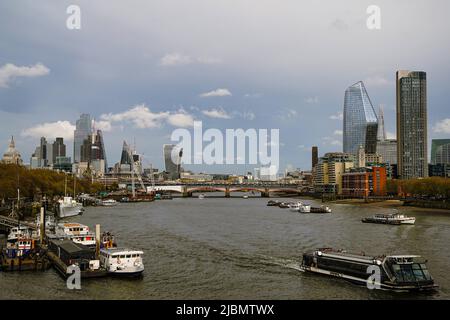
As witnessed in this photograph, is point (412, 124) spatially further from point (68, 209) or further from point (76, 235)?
point (76, 235)

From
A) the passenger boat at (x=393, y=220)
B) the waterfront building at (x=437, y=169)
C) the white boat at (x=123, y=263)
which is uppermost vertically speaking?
the waterfront building at (x=437, y=169)

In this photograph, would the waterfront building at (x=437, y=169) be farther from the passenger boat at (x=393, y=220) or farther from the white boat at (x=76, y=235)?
the white boat at (x=76, y=235)

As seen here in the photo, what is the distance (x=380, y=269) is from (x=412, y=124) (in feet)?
548

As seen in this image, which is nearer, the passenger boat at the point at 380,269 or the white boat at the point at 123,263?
the passenger boat at the point at 380,269

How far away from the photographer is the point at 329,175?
5635 inches

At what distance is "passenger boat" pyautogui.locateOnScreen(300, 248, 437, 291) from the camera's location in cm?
1939

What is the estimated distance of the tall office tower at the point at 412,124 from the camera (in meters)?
170

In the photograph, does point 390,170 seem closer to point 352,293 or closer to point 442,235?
point 442,235

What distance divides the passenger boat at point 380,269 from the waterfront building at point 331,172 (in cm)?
10963

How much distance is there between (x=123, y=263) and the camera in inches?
882

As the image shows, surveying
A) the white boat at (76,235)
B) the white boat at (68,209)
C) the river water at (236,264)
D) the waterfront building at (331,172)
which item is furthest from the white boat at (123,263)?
the waterfront building at (331,172)

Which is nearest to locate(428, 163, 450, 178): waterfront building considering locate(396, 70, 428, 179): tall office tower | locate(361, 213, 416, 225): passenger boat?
locate(396, 70, 428, 179): tall office tower

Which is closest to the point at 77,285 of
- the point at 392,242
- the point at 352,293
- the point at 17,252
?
the point at 17,252

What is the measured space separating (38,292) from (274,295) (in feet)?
31.3
